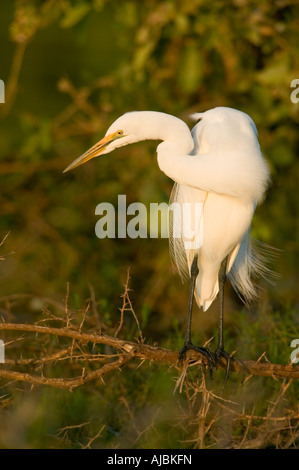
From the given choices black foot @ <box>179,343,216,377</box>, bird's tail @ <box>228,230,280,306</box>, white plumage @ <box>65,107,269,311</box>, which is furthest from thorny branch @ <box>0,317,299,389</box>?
bird's tail @ <box>228,230,280,306</box>

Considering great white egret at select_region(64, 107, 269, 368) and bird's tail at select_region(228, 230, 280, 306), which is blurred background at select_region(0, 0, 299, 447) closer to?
bird's tail at select_region(228, 230, 280, 306)

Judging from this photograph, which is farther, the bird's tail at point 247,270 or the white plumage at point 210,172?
the bird's tail at point 247,270

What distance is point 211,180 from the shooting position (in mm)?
2275

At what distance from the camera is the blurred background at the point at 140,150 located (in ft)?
11.5

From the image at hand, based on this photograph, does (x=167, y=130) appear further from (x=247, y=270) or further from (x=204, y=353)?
(x=247, y=270)

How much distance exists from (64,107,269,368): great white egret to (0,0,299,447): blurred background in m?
0.27

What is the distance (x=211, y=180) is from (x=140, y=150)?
70.7 inches

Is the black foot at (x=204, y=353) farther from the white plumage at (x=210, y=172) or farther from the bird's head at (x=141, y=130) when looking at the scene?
the bird's head at (x=141, y=130)

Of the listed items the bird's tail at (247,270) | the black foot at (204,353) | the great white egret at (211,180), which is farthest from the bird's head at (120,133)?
the bird's tail at (247,270)

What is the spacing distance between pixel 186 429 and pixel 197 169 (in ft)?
2.66

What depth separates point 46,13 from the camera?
3.61 m

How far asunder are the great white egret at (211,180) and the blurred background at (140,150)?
0.89 ft

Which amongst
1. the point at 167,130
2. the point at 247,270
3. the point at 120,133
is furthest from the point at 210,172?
the point at 247,270

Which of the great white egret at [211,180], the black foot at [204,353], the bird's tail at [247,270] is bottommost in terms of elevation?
the black foot at [204,353]
